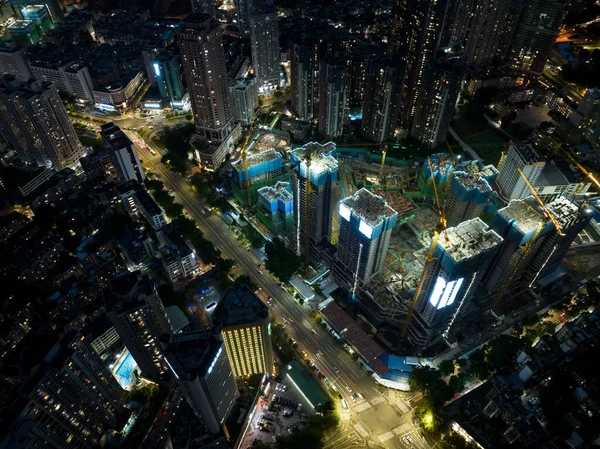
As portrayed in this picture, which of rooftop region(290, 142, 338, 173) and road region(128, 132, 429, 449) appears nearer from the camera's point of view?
road region(128, 132, 429, 449)

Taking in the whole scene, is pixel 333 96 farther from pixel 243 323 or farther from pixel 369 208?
pixel 243 323

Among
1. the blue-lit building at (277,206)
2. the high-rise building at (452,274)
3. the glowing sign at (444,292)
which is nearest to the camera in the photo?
the high-rise building at (452,274)

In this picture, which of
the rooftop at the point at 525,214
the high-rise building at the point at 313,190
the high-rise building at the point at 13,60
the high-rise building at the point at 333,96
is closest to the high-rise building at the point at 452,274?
the rooftop at the point at 525,214

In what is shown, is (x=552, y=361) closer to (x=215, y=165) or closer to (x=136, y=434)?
(x=136, y=434)

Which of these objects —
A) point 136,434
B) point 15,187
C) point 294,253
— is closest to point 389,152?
point 294,253

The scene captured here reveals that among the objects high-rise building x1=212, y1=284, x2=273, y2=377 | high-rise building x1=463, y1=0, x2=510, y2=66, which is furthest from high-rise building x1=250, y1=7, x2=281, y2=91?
high-rise building x1=212, y1=284, x2=273, y2=377

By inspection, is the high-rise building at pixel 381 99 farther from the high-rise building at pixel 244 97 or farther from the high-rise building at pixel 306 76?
the high-rise building at pixel 244 97

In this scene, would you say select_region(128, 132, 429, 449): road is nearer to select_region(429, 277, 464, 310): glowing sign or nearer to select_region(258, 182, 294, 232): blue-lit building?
select_region(258, 182, 294, 232): blue-lit building
